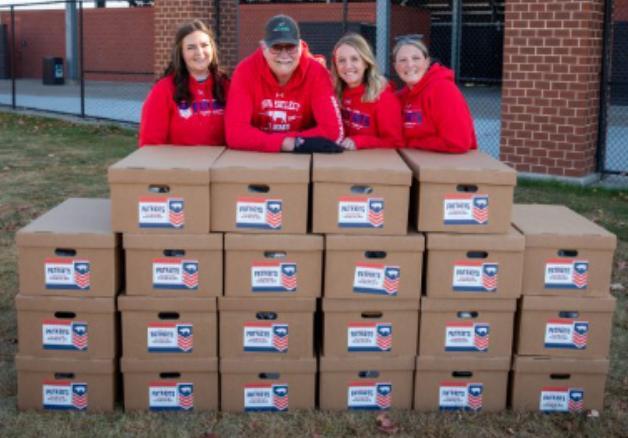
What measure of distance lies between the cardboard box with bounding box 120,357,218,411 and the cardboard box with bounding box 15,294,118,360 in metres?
0.16

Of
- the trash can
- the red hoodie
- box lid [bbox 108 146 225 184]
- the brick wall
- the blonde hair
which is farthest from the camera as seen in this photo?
the trash can

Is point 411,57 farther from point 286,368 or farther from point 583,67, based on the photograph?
point 583,67

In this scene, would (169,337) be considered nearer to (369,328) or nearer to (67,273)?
(67,273)

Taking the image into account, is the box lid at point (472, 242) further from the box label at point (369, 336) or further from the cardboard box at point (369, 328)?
the box label at point (369, 336)

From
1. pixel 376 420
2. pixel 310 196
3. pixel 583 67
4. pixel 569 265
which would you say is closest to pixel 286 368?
Answer: pixel 376 420

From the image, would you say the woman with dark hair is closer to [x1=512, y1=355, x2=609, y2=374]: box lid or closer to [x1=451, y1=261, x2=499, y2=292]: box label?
[x1=451, y1=261, x2=499, y2=292]: box label

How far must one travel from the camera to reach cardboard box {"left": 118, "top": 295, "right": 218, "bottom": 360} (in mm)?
4051

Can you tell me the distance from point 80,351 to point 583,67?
265 inches

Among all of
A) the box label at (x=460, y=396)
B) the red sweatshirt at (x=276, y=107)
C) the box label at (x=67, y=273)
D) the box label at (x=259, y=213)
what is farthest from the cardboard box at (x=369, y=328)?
the box label at (x=67, y=273)

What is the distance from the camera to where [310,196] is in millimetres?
4066

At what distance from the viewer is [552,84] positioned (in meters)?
9.24

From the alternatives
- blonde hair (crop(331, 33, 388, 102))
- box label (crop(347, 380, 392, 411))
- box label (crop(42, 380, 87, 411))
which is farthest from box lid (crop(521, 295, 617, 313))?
box label (crop(42, 380, 87, 411))

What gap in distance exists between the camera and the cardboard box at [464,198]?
13.1 feet

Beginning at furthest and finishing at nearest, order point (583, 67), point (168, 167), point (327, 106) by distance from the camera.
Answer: point (583, 67)
point (327, 106)
point (168, 167)
